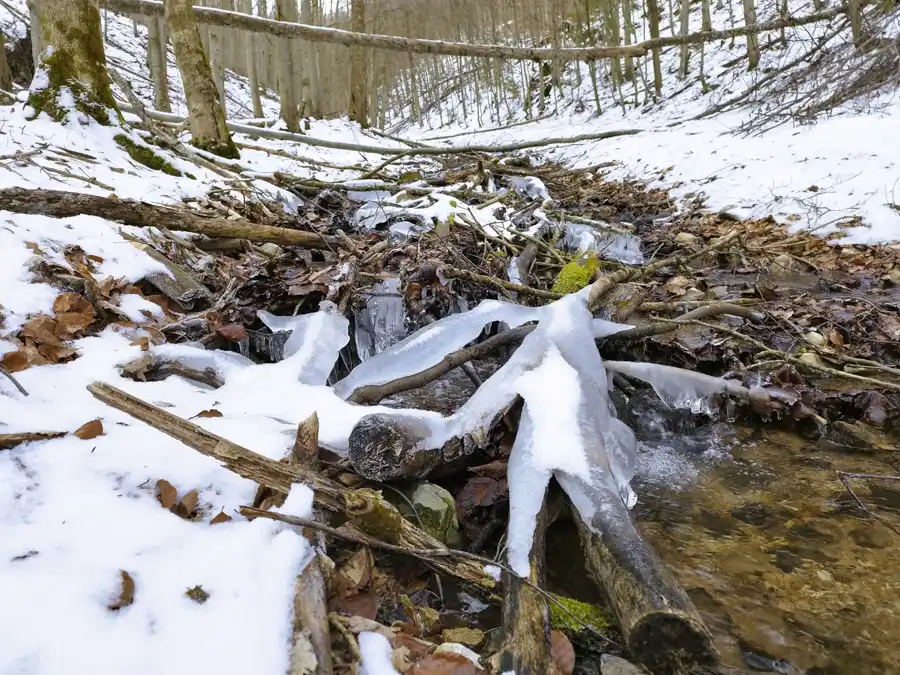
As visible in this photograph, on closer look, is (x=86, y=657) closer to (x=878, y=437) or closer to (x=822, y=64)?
(x=878, y=437)

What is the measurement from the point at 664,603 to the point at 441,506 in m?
0.66

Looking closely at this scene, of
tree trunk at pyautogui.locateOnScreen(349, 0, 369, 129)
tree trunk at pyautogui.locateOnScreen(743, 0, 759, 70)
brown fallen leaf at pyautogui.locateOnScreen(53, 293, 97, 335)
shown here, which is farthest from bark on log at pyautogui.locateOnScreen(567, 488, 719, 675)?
tree trunk at pyautogui.locateOnScreen(349, 0, 369, 129)

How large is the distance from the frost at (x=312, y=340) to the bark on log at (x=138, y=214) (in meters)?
0.82

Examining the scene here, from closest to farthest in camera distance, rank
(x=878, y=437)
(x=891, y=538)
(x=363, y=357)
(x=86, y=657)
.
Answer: (x=86, y=657), (x=891, y=538), (x=878, y=437), (x=363, y=357)

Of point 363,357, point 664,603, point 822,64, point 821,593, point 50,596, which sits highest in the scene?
point 822,64

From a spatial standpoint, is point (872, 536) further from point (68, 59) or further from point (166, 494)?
point (68, 59)

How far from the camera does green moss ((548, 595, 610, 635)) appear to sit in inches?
45.7

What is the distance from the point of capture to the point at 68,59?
14.5ft

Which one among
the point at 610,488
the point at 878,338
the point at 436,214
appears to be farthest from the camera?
the point at 436,214

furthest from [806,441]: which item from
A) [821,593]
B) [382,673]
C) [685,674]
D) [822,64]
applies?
[822,64]

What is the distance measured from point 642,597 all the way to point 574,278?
222 cm

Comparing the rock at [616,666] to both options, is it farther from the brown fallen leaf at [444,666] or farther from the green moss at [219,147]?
the green moss at [219,147]

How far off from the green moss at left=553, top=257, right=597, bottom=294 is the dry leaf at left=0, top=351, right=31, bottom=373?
2.37 metres

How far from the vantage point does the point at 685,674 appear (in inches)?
38.0
